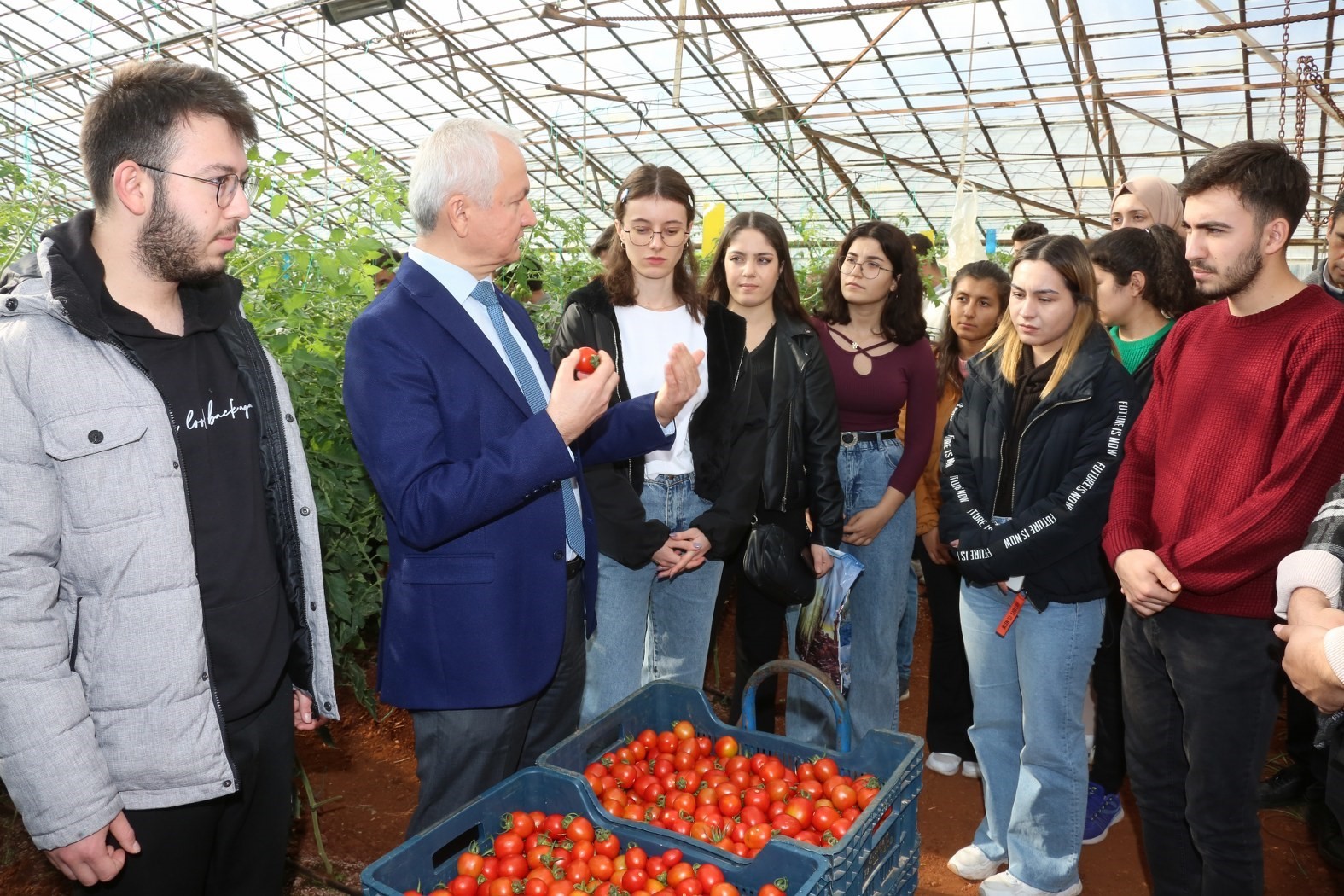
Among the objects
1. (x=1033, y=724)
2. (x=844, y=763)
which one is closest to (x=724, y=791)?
(x=844, y=763)

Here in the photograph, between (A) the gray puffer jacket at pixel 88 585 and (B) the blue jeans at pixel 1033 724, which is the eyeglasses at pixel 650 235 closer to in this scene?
(B) the blue jeans at pixel 1033 724

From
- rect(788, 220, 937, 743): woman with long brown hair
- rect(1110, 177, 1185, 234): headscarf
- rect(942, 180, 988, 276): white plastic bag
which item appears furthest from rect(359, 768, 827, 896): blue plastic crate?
rect(942, 180, 988, 276): white plastic bag

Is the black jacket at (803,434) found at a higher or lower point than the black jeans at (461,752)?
higher

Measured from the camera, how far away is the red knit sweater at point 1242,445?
188 cm

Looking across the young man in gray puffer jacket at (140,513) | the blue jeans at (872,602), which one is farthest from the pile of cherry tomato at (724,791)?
the blue jeans at (872,602)

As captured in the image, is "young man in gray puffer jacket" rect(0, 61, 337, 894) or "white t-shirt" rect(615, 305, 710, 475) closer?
"young man in gray puffer jacket" rect(0, 61, 337, 894)

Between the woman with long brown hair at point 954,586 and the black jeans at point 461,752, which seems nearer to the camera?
the black jeans at point 461,752

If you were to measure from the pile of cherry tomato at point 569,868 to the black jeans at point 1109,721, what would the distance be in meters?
1.91

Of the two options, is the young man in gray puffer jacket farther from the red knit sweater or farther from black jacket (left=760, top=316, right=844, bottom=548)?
the red knit sweater

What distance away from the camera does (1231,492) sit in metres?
2.00

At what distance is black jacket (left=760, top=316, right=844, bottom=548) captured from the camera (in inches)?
113

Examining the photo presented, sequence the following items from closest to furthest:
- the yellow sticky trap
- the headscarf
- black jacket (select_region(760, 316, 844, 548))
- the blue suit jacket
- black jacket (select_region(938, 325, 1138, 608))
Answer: the blue suit jacket
black jacket (select_region(938, 325, 1138, 608))
black jacket (select_region(760, 316, 844, 548))
the headscarf
the yellow sticky trap

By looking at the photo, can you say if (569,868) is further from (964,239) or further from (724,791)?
(964,239)

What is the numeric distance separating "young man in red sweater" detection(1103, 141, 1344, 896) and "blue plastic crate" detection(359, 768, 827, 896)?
1093mm
